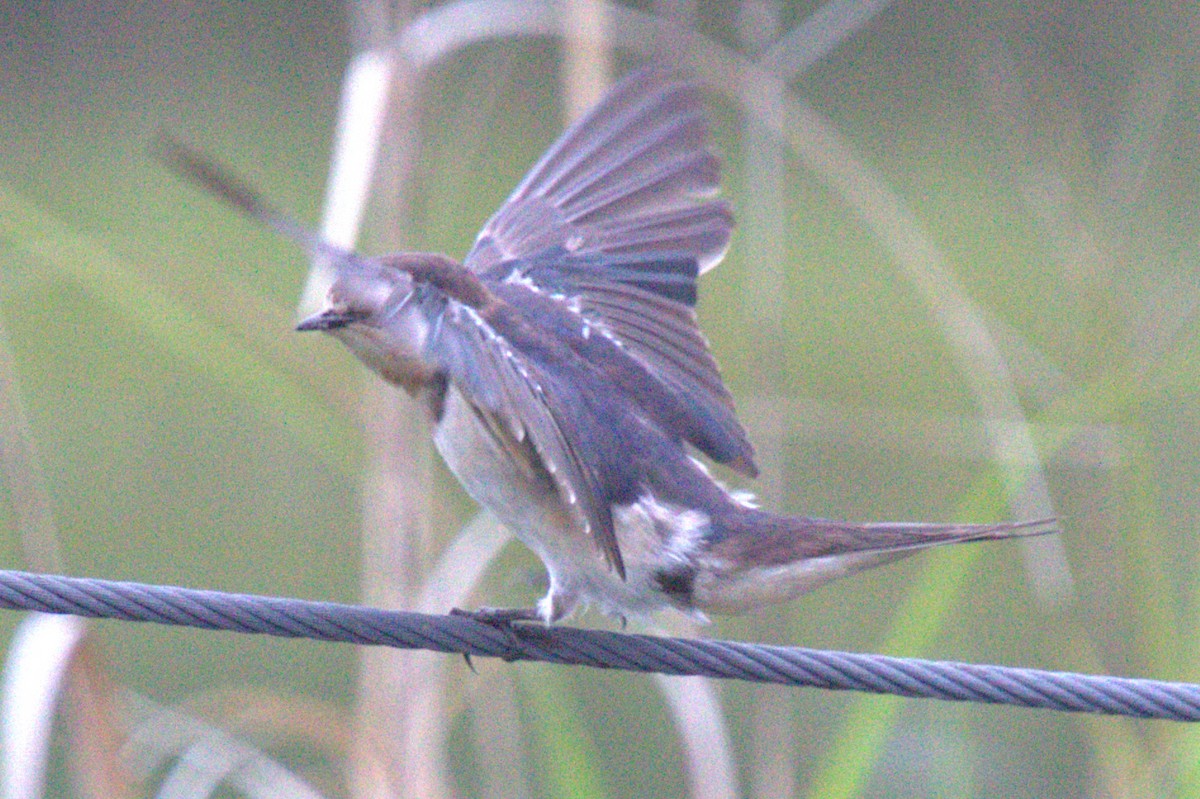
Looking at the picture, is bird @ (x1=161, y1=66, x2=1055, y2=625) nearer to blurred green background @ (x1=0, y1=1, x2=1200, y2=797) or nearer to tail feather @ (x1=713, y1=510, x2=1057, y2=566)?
tail feather @ (x1=713, y1=510, x2=1057, y2=566)

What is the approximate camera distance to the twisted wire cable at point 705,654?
1.54 meters

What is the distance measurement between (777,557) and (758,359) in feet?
2.95

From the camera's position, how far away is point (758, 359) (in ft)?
9.20

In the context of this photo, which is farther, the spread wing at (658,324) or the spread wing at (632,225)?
the spread wing at (632,225)

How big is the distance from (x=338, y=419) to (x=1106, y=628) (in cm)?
134

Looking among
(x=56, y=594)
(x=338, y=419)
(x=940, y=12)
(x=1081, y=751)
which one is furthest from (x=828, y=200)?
(x=56, y=594)

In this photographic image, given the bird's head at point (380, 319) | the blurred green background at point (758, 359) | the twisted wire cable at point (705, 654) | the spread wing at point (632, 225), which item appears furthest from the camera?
the blurred green background at point (758, 359)

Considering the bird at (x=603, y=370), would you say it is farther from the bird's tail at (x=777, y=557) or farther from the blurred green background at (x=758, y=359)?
the blurred green background at (x=758, y=359)

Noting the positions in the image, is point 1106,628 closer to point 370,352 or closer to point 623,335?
point 623,335

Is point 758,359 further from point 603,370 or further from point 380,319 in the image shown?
point 380,319

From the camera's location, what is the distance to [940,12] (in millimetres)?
9609

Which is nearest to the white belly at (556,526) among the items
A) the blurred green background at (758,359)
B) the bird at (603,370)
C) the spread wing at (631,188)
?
the bird at (603,370)

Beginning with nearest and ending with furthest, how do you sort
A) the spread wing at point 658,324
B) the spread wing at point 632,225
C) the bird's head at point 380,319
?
the bird's head at point 380,319 → the spread wing at point 658,324 → the spread wing at point 632,225

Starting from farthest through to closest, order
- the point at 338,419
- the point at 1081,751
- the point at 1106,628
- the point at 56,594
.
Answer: the point at 1081,751 → the point at 1106,628 → the point at 338,419 → the point at 56,594
